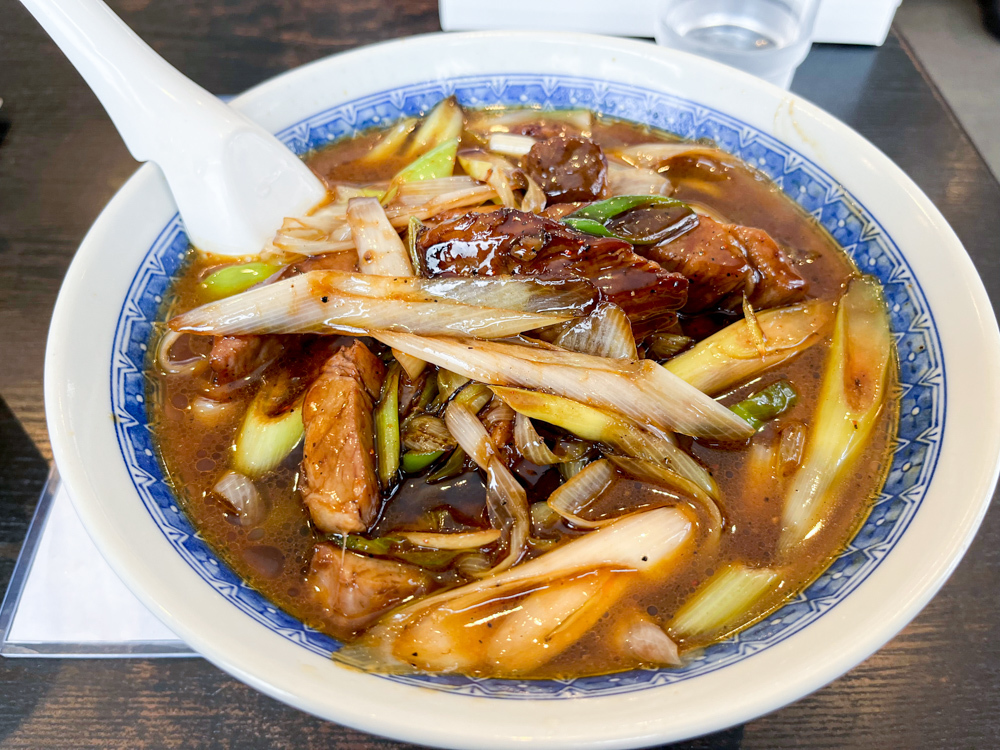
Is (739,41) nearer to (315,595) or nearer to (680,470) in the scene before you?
(680,470)

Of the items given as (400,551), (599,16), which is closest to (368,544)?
(400,551)

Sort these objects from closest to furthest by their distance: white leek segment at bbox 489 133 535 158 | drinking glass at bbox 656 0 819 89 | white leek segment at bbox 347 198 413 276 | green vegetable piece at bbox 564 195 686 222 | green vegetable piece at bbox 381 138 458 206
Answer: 1. white leek segment at bbox 347 198 413 276
2. green vegetable piece at bbox 564 195 686 222
3. green vegetable piece at bbox 381 138 458 206
4. white leek segment at bbox 489 133 535 158
5. drinking glass at bbox 656 0 819 89

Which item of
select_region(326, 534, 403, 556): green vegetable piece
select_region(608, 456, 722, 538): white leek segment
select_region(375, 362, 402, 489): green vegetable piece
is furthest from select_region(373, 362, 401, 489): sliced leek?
select_region(608, 456, 722, 538): white leek segment

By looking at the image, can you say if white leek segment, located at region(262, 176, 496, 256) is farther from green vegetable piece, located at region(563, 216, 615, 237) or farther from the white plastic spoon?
green vegetable piece, located at region(563, 216, 615, 237)

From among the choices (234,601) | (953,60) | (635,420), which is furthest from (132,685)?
(953,60)

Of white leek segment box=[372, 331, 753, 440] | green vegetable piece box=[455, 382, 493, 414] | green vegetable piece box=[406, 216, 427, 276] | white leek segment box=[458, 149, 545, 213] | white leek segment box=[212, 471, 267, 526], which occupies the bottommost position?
white leek segment box=[212, 471, 267, 526]

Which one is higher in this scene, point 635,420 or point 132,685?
point 635,420
